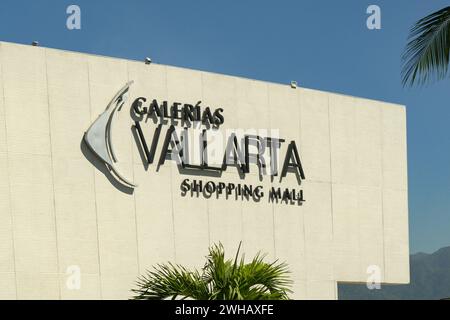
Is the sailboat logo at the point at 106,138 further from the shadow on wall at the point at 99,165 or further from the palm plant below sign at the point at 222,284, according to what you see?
the palm plant below sign at the point at 222,284

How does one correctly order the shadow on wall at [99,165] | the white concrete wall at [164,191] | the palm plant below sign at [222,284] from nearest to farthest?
the palm plant below sign at [222,284]
the white concrete wall at [164,191]
the shadow on wall at [99,165]

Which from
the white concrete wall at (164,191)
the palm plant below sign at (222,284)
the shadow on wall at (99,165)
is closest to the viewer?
the palm plant below sign at (222,284)

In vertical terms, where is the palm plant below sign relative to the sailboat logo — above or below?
below

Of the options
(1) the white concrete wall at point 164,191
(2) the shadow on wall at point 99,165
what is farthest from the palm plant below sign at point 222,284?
(2) the shadow on wall at point 99,165

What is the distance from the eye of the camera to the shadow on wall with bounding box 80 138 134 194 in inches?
1022

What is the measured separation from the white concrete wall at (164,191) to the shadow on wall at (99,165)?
0.18 ft

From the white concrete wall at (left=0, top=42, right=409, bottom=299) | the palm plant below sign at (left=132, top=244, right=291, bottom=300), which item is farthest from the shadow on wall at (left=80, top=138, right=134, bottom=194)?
the palm plant below sign at (left=132, top=244, right=291, bottom=300)

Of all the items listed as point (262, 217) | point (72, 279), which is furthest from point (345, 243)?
point (72, 279)

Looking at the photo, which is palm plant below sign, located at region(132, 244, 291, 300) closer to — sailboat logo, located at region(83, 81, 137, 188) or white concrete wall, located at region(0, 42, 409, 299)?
white concrete wall, located at region(0, 42, 409, 299)

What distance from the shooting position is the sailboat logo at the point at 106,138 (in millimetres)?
25984

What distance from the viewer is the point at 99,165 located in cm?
2616

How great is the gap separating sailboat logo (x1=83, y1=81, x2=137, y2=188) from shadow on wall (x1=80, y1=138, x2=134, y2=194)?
0.28 ft
